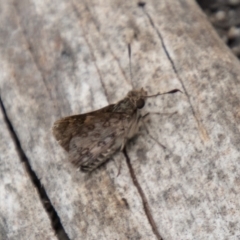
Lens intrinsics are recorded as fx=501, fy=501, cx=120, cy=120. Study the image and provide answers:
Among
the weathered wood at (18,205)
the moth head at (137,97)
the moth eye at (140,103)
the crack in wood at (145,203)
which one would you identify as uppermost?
the moth head at (137,97)

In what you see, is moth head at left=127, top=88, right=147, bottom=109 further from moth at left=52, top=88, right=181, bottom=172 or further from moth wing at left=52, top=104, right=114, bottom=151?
moth wing at left=52, top=104, right=114, bottom=151

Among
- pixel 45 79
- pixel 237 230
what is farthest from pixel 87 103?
pixel 237 230

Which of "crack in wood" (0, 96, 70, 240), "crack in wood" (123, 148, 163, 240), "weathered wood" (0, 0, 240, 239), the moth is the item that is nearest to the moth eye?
the moth

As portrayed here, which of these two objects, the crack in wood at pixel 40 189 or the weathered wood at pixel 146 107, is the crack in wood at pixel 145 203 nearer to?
the weathered wood at pixel 146 107

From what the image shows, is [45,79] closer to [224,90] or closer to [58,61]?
[58,61]

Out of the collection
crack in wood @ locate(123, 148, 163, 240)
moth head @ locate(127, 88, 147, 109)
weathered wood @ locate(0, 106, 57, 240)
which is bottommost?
crack in wood @ locate(123, 148, 163, 240)

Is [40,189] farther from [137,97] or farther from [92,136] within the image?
[137,97]

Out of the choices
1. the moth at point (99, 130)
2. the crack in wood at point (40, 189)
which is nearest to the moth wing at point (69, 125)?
the moth at point (99, 130)
